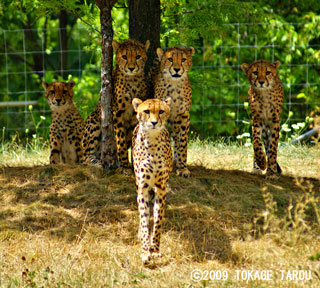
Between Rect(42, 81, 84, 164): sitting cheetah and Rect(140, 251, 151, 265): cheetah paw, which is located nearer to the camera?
Rect(140, 251, 151, 265): cheetah paw

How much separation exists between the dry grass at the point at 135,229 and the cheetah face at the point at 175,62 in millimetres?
996

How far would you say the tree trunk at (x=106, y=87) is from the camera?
5.60 m

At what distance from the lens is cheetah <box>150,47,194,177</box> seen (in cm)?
522

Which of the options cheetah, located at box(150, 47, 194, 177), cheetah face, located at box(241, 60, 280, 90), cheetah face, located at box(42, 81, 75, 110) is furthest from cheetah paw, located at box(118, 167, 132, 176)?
cheetah face, located at box(241, 60, 280, 90)

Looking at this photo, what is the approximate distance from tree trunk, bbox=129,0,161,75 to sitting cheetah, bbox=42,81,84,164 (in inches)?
34.4

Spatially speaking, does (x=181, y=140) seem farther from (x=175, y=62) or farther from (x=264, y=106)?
(x=264, y=106)

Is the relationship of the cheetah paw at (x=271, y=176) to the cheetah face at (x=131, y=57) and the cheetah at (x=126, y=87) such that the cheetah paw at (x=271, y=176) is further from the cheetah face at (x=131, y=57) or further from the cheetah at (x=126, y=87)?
the cheetah face at (x=131, y=57)

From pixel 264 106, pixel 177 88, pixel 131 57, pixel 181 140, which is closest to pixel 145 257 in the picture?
pixel 181 140

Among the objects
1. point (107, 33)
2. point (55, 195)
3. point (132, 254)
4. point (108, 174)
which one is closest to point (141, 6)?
point (107, 33)

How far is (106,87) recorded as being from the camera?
5586 mm

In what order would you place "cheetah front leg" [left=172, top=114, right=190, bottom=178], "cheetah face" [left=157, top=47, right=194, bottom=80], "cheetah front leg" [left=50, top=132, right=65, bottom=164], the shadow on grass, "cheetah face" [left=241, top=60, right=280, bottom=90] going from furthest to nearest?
"cheetah front leg" [left=50, top=132, right=65, bottom=164], "cheetah face" [left=241, top=60, right=280, bottom=90], "cheetah front leg" [left=172, top=114, right=190, bottom=178], "cheetah face" [left=157, top=47, right=194, bottom=80], the shadow on grass


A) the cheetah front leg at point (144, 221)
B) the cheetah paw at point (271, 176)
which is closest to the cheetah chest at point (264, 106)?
the cheetah paw at point (271, 176)

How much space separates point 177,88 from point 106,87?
0.72 m

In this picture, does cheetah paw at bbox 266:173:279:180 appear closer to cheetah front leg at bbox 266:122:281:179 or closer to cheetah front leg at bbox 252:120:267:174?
cheetah front leg at bbox 266:122:281:179
